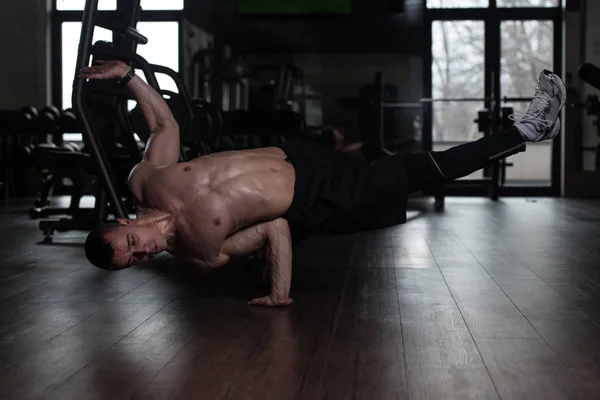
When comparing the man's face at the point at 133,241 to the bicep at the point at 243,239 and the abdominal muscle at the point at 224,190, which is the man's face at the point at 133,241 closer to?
the abdominal muscle at the point at 224,190

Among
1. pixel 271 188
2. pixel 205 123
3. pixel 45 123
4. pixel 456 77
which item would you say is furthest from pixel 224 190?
pixel 456 77

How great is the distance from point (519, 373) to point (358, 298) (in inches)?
39.8

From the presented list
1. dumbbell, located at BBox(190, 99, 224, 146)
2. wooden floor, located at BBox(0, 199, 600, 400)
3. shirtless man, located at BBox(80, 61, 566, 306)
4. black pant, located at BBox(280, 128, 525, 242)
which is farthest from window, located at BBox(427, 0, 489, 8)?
black pant, located at BBox(280, 128, 525, 242)

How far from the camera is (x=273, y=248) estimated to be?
2570 millimetres

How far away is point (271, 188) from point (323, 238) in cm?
224

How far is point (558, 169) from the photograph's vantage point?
8.45 metres

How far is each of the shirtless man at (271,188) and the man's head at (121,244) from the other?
0.01 m

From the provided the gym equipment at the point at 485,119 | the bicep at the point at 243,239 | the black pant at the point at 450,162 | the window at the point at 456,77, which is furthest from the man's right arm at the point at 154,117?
the window at the point at 456,77

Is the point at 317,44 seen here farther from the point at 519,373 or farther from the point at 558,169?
the point at 519,373

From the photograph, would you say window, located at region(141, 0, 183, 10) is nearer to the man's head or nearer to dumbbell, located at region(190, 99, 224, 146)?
dumbbell, located at region(190, 99, 224, 146)

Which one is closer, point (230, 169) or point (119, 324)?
point (119, 324)

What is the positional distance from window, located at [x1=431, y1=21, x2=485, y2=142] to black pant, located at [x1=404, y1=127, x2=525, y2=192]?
19.8 ft

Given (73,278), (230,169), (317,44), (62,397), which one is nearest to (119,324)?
(230,169)

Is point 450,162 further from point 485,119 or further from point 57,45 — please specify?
point 57,45
